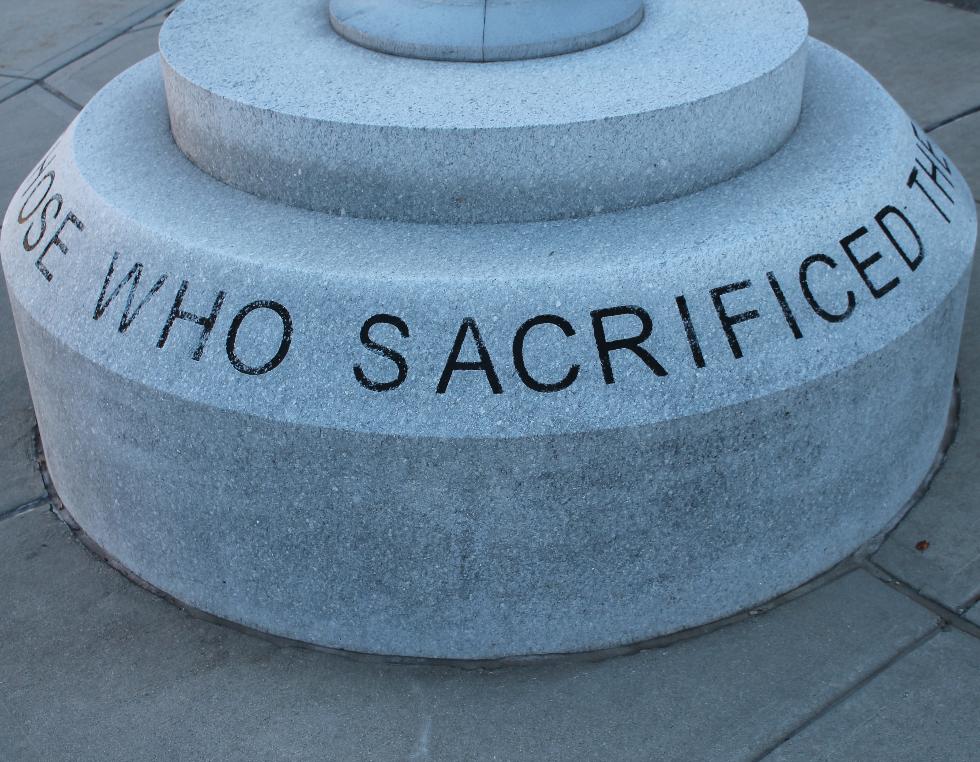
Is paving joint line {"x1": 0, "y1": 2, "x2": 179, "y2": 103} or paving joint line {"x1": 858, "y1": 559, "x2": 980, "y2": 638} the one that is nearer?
paving joint line {"x1": 858, "y1": 559, "x2": 980, "y2": 638}

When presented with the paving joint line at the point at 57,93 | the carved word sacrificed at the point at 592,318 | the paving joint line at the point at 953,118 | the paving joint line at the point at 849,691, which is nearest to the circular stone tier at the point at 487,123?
the carved word sacrificed at the point at 592,318

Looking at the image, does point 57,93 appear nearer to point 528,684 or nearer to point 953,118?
point 953,118

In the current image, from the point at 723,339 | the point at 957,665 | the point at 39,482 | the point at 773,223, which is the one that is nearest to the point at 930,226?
the point at 773,223

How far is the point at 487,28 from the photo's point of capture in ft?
15.0

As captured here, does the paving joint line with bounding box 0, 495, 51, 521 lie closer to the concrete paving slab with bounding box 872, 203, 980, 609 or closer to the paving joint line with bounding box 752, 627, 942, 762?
the paving joint line with bounding box 752, 627, 942, 762

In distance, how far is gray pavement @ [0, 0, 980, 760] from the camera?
377 cm

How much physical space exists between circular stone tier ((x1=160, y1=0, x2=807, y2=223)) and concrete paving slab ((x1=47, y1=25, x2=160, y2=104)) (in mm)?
4259

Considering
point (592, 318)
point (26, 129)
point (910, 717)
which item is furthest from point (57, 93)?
point (910, 717)

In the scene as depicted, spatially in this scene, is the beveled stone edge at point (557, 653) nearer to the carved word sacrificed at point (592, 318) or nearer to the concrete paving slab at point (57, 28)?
the carved word sacrificed at point (592, 318)

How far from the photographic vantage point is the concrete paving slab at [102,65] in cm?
861

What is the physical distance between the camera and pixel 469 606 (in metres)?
3.92

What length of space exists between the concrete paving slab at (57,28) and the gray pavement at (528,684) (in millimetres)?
5448

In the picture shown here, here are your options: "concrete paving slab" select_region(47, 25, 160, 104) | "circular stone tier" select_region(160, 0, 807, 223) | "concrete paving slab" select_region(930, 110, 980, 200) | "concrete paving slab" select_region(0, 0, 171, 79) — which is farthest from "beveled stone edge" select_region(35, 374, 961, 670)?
"concrete paving slab" select_region(0, 0, 171, 79)

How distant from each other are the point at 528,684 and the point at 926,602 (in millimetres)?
1369
